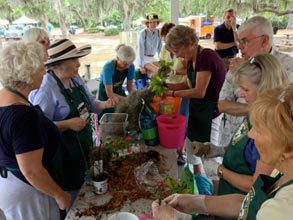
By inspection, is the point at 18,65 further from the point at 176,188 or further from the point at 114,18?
the point at 114,18

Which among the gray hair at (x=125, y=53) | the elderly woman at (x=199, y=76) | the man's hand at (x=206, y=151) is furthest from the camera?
the gray hair at (x=125, y=53)

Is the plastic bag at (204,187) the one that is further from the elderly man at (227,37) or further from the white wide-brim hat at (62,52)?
the elderly man at (227,37)

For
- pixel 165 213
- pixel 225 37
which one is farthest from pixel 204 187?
pixel 225 37

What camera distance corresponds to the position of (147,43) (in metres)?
4.61

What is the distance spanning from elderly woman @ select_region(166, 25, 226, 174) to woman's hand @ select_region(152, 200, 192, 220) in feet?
4.48

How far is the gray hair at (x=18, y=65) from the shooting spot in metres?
1.32

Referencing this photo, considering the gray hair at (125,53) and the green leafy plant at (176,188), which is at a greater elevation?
the gray hair at (125,53)

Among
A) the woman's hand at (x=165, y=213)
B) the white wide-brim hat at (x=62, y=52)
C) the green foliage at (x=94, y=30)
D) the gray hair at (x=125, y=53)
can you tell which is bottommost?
the woman's hand at (x=165, y=213)

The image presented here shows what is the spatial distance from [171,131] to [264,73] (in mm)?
720

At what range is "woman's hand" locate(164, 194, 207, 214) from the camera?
1.17 m

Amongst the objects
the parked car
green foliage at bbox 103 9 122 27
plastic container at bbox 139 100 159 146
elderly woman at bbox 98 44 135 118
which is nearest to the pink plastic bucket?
plastic container at bbox 139 100 159 146

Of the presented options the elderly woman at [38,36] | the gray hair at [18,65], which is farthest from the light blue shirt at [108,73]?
the gray hair at [18,65]

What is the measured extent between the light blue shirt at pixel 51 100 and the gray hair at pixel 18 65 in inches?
11.8

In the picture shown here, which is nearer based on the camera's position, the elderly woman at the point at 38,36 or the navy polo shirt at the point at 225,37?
the elderly woman at the point at 38,36
